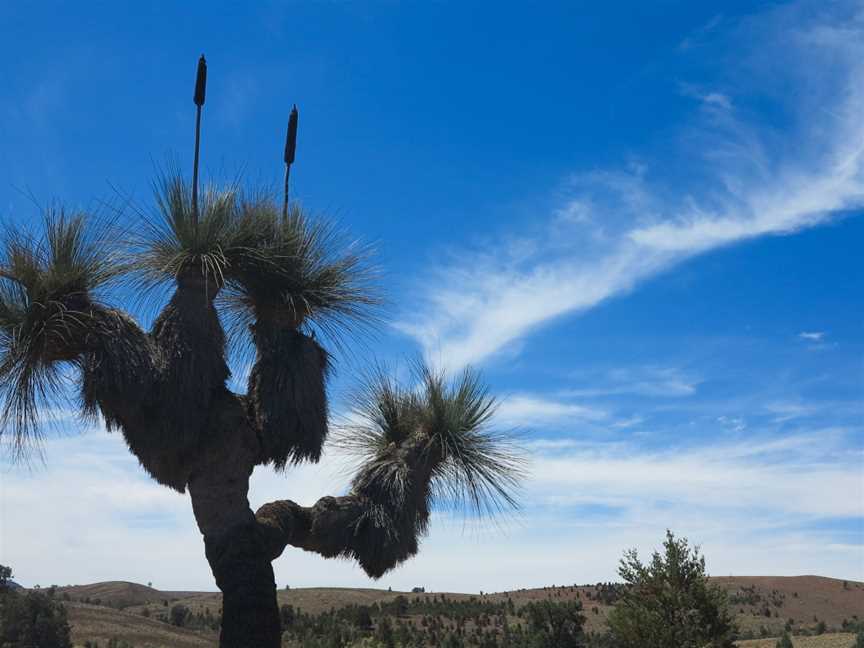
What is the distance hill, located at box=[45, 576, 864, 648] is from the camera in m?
35.3

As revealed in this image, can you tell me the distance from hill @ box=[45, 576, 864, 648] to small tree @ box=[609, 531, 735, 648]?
38.5 feet

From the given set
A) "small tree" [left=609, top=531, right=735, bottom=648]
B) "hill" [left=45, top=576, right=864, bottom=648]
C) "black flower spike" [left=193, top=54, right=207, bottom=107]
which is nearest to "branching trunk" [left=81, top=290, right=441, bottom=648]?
"black flower spike" [left=193, top=54, right=207, bottom=107]

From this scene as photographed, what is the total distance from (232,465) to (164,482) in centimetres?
74

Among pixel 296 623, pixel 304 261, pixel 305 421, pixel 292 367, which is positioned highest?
pixel 304 261

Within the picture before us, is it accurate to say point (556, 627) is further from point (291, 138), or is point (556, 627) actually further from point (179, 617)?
point (179, 617)

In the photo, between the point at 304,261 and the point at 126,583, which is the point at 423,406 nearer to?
the point at 304,261

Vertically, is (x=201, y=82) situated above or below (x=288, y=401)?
above

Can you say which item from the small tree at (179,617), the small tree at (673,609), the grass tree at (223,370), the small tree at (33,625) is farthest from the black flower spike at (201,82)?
the small tree at (179,617)

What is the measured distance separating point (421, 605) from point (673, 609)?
37.2 metres

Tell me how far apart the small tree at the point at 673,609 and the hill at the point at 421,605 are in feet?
38.5

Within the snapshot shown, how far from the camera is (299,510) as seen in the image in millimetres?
10773

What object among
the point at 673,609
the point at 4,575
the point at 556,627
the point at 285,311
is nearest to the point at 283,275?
the point at 285,311

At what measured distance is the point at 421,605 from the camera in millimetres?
51500

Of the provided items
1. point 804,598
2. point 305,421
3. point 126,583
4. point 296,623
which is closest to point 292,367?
point 305,421
